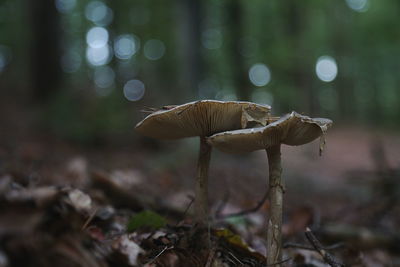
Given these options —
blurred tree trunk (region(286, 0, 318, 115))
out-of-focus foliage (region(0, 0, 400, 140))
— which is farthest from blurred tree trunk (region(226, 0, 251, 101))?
blurred tree trunk (region(286, 0, 318, 115))

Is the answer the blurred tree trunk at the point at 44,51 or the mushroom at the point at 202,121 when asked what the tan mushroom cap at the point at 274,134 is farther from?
the blurred tree trunk at the point at 44,51

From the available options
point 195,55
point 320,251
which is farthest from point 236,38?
point 320,251

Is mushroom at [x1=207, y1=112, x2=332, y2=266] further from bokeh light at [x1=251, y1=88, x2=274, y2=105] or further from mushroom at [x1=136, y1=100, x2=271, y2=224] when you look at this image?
bokeh light at [x1=251, y1=88, x2=274, y2=105]

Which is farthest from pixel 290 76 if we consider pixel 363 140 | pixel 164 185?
pixel 164 185

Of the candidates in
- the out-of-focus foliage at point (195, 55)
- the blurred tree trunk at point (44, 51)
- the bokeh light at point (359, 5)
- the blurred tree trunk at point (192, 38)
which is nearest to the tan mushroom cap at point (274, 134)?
the out-of-focus foliage at point (195, 55)

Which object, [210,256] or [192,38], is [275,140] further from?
[192,38]

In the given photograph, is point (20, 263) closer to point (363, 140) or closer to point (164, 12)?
point (164, 12)
